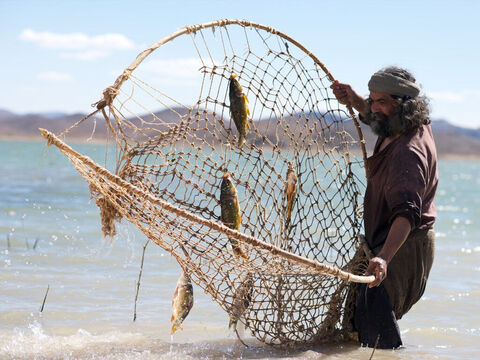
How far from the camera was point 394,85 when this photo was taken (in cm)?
434

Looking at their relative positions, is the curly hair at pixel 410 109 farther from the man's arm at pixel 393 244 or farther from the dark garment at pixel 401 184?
the man's arm at pixel 393 244

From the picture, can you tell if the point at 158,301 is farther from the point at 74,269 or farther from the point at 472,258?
the point at 472,258

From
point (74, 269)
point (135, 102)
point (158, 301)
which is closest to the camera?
point (135, 102)

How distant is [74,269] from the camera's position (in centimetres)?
826

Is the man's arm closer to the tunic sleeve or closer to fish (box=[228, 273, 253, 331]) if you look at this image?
the tunic sleeve

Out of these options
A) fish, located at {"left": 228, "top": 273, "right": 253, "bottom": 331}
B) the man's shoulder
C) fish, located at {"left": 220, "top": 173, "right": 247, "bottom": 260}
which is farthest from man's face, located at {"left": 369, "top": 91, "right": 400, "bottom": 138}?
fish, located at {"left": 228, "top": 273, "right": 253, "bottom": 331}

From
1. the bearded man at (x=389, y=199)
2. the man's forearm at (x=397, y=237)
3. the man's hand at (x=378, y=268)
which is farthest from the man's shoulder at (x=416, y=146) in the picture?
the man's hand at (x=378, y=268)

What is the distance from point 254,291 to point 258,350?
22.7 inches

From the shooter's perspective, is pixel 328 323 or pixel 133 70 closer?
pixel 133 70

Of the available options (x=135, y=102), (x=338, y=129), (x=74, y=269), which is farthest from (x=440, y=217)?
(x=135, y=102)

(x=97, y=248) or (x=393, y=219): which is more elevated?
(x=393, y=219)

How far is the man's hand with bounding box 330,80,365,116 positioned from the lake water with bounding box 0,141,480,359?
1669 millimetres

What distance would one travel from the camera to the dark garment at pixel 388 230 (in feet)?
13.5

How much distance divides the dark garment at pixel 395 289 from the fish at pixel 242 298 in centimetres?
74
